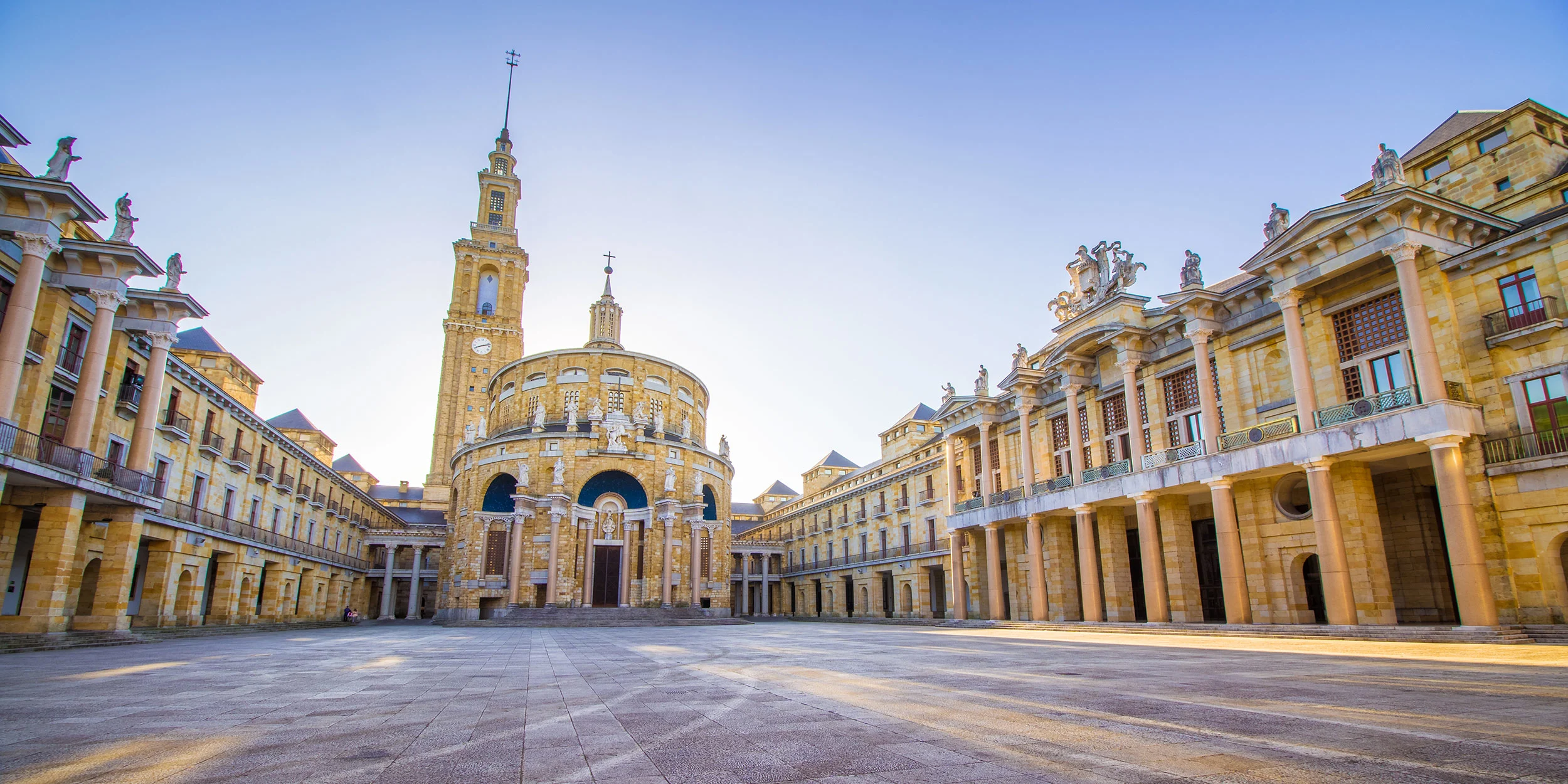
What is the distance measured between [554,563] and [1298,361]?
3524cm

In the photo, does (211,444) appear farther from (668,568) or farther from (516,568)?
(668,568)

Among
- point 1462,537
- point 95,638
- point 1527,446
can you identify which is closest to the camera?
point 1462,537

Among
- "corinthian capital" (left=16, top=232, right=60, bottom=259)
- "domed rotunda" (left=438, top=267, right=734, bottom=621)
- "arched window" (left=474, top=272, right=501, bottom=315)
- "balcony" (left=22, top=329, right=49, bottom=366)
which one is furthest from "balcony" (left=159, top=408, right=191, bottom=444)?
"arched window" (left=474, top=272, right=501, bottom=315)

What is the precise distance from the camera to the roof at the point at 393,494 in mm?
78000

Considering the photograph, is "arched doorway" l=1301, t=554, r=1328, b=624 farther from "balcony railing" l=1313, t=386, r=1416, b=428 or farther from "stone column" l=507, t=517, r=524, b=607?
"stone column" l=507, t=517, r=524, b=607

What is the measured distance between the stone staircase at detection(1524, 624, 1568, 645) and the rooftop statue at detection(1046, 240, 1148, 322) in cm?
1515

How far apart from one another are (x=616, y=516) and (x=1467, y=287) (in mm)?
38521

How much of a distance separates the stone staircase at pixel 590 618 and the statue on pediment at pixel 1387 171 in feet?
102

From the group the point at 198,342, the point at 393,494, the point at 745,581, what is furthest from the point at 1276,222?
the point at 393,494

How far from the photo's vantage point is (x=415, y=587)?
187 feet

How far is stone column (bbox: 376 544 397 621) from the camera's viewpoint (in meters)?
55.6

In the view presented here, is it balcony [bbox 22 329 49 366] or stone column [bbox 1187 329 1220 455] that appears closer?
balcony [bbox 22 329 49 366]

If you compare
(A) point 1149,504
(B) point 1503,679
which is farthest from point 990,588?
(B) point 1503,679

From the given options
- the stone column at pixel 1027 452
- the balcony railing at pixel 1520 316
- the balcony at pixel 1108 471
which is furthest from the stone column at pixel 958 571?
the balcony railing at pixel 1520 316
